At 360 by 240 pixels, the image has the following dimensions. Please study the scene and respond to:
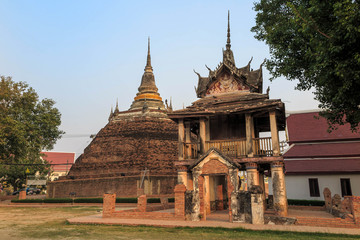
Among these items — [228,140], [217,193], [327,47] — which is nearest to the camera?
[327,47]

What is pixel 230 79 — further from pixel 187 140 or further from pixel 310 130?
pixel 310 130

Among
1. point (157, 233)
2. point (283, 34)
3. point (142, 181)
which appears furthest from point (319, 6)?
point (142, 181)

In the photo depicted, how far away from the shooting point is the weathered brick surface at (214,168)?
1186cm

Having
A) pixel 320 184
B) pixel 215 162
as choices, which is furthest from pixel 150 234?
pixel 320 184

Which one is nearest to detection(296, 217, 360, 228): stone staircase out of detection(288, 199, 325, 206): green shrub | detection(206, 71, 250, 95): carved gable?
detection(206, 71, 250, 95): carved gable

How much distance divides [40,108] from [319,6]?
26727mm

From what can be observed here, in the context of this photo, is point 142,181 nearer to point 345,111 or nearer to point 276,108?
point 276,108

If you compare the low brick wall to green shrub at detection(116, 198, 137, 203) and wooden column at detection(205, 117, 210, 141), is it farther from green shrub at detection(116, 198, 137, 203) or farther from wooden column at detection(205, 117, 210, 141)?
green shrub at detection(116, 198, 137, 203)

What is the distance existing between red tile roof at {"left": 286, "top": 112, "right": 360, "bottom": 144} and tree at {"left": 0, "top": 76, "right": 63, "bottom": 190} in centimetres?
2246

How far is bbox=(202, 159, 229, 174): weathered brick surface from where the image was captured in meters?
11.9

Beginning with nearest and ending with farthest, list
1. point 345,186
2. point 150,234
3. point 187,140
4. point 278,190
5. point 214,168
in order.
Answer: point 150,234, point 278,190, point 214,168, point 187,140, point 345,186

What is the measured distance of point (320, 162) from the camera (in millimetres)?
19297

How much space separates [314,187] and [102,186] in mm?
18322

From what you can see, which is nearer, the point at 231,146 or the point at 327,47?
the point at 327,47
